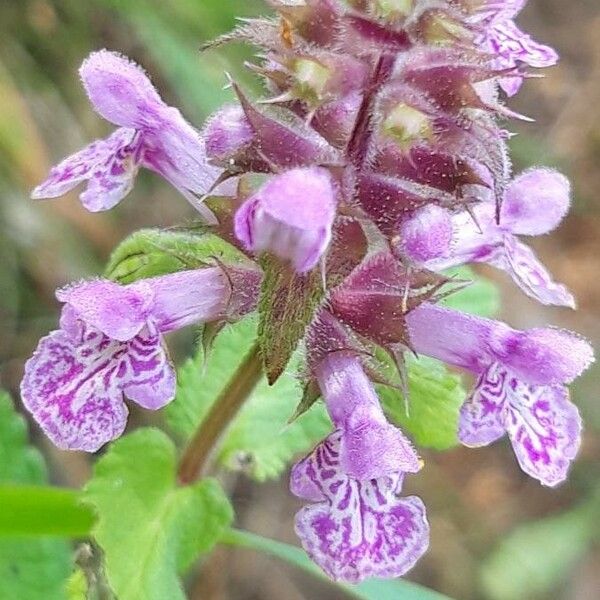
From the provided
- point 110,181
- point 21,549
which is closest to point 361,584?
point 21,549

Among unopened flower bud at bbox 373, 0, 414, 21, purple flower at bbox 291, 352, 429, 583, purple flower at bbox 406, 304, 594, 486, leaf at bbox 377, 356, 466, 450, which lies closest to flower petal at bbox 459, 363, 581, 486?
purple flower at bbox 406, 304, 594, 486

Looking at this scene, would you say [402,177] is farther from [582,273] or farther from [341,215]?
[582,273]

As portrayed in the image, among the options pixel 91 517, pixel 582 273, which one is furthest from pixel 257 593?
pixel 582 273

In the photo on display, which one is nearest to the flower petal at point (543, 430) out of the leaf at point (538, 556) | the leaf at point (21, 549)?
the leaf at point (21, 549)

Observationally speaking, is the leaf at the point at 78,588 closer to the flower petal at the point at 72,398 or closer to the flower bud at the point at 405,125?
the flower petal at the point at 72,398

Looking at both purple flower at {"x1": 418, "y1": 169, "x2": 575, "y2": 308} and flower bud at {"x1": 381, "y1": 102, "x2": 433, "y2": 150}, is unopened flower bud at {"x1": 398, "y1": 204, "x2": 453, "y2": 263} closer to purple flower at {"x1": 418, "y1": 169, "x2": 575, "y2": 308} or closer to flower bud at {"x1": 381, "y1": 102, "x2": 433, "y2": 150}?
flower bud at {"x1": 381, "y1": 102, "x2": 433, "y2": 150}

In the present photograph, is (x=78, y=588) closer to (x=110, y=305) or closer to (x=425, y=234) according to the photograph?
(x=110, y=305)
